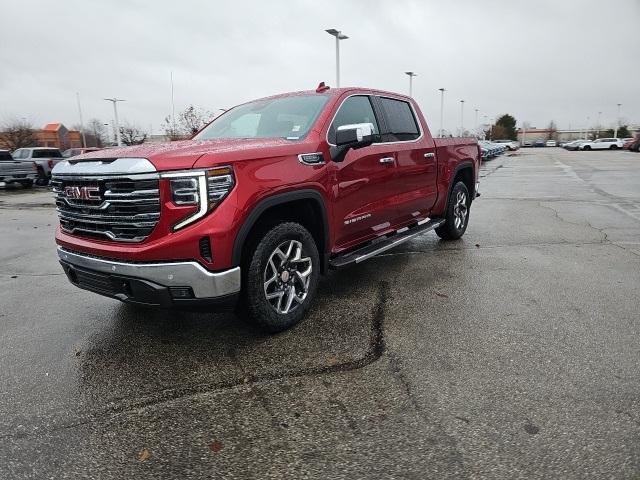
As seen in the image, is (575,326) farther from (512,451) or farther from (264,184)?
(264,184)

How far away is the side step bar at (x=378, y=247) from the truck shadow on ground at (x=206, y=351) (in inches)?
16.9

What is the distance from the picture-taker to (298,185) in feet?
12.0

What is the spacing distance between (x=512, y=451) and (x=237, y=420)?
1.44 m

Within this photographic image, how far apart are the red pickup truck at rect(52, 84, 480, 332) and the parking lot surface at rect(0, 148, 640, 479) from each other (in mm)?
503

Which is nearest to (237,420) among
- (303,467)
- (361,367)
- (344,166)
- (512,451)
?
(303,467)

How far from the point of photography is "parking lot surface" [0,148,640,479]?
7.65 feet

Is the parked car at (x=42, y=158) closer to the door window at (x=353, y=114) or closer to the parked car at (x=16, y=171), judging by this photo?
the parked car at (x=16, y=171)

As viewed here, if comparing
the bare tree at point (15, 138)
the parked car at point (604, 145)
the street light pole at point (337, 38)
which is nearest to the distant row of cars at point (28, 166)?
the street light pole at point (337, 38)

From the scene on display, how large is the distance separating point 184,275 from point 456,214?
193 inches

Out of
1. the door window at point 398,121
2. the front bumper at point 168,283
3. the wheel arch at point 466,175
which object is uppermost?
the door window at point 398,121

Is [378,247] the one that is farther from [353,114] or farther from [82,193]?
[82,193]

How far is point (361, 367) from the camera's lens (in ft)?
10.5

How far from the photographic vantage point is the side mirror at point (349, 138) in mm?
3912

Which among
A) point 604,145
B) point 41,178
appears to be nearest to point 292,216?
point 41,178
